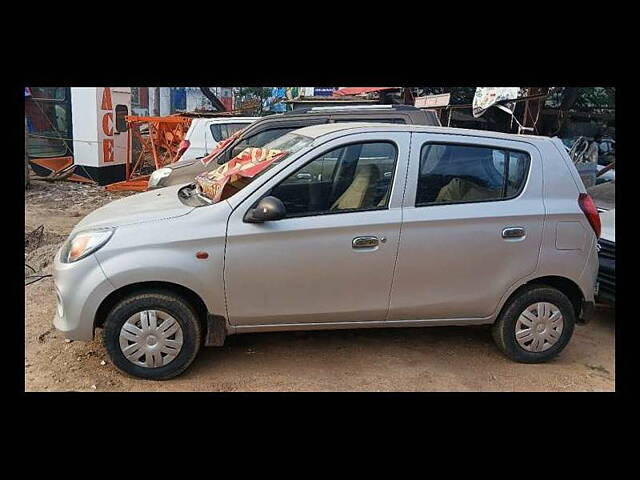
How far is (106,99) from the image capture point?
12477mm

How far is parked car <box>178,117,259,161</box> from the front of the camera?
9195mm

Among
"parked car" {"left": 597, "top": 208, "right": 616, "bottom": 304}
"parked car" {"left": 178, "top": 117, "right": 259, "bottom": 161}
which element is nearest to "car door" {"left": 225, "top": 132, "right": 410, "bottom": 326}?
"parked car" {"left": 597, "top": 208, "right": 616, "bottom": 304}

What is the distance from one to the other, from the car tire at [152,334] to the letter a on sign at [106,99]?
10420 millimetres

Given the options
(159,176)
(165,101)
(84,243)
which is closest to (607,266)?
(84,243)

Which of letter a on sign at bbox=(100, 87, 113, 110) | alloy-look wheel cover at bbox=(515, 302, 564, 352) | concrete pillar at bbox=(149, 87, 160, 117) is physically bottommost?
alloy-look wheel cover at bbox=(515, 302, 564, 352)

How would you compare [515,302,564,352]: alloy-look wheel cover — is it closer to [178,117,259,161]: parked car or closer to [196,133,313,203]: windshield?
[196,133,313,203]: windshield

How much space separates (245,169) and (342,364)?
168cm

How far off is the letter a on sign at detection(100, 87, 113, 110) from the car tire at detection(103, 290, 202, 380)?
10.4m

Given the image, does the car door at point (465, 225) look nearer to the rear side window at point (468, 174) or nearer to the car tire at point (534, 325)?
the rear side window at point (468, 174)

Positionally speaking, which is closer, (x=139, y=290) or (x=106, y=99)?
(x=139, y=290)

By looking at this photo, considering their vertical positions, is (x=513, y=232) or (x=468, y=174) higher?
(x=468, y=174)

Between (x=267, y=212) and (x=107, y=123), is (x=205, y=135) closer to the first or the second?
(x=107, y=123)

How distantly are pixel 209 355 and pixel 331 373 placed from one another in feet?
3.24

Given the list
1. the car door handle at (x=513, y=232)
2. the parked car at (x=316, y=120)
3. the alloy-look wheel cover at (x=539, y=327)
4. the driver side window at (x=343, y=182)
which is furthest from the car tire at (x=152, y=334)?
the parked car at (x=316, y=120)
